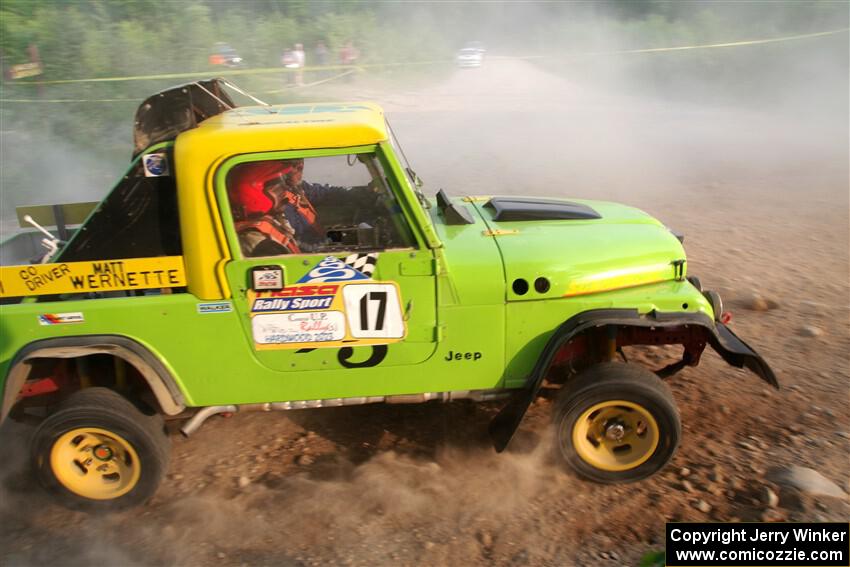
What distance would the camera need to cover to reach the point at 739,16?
22312mm

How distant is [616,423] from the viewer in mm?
3934

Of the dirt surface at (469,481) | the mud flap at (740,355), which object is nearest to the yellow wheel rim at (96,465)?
the dirt surface at (469,481)

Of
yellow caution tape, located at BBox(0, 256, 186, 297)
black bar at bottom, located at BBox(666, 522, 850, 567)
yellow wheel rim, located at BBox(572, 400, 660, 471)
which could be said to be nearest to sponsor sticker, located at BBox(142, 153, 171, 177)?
yellow caution tape, located at BBox(0, 256, 186, 297)

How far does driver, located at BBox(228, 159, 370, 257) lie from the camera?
11.9ft

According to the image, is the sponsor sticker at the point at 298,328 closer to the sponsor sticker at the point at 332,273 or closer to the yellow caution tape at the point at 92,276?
the sponsor sticker at the point at 332,273

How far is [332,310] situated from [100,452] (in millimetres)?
1582

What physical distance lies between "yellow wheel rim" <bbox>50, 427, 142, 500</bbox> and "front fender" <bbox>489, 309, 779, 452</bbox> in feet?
6.77

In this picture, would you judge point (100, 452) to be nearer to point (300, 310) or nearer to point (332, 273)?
point (300, 310)

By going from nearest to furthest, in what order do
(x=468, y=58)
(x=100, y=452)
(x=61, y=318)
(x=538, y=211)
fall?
(x=61, y=318) → (x=100, y=452) → (x=538, y=211) → (x=468, y=58)

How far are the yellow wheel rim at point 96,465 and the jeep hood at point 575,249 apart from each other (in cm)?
232

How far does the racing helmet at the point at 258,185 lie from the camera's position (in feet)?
11.7

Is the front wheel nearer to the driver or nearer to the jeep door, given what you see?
the jeep door

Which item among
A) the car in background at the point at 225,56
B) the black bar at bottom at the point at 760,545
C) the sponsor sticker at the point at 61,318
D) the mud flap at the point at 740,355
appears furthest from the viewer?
the car in background at the point at 225,56

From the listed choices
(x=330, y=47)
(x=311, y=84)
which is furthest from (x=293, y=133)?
(x=330, y=47)
